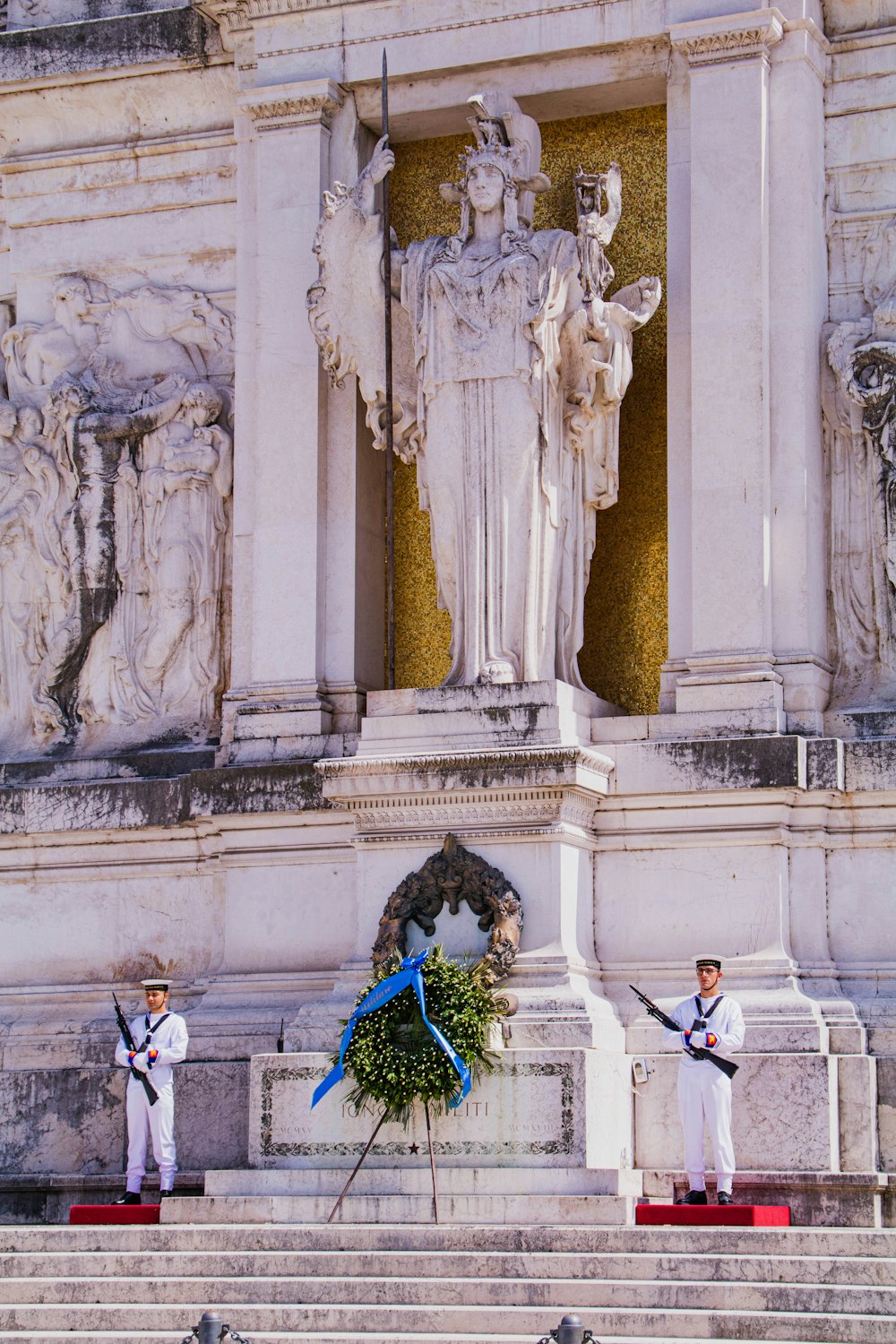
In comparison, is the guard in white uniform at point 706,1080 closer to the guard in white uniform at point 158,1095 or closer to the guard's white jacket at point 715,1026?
the guard's white jacket at point 715,1026

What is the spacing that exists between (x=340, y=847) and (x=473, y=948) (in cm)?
197

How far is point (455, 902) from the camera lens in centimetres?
1952

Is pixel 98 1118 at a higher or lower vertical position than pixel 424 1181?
higher

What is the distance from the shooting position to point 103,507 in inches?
897

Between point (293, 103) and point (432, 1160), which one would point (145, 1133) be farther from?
point (293, 103)

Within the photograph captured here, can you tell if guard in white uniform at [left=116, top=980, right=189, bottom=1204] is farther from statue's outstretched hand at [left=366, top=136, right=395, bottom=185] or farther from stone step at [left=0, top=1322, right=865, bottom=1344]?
statue's outstretched hand at [left=366, top=136, right=395, bottom=185]

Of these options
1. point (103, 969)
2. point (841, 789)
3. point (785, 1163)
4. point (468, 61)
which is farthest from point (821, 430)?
point (103, 969)

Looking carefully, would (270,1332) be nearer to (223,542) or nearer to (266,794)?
(266,794)

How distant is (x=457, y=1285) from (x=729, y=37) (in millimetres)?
10323

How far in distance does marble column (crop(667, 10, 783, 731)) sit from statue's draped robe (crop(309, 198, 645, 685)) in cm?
75

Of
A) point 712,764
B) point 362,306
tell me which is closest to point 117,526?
point 362,306

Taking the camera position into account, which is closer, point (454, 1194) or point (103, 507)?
point (454, 1194)

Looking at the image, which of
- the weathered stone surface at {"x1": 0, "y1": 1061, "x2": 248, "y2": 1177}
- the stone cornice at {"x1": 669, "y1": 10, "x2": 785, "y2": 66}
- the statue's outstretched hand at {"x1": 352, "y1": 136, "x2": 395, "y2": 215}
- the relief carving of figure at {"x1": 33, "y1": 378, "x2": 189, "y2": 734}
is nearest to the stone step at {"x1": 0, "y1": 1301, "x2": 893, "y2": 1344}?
the weathered stone surface at {"x1": 0, "y1": 1061, "x2": 248, "y2": 1177}

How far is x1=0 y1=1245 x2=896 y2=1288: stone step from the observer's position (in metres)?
15.4
